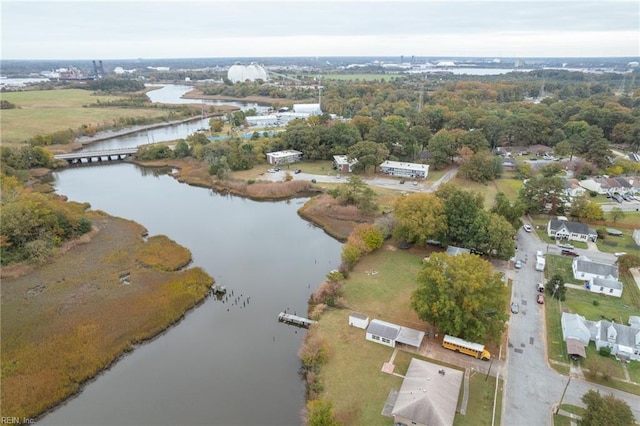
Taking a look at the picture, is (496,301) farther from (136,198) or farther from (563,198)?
(136,198)

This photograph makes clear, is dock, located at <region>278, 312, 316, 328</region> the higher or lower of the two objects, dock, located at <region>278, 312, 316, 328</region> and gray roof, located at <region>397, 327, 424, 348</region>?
the lower

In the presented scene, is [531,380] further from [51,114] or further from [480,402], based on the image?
[51,114]

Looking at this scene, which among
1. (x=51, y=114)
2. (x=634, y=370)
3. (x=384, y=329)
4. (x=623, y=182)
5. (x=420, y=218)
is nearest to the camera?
(x=634, y=370)

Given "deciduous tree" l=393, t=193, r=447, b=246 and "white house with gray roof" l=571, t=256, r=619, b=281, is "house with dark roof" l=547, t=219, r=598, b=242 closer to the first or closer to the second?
"white house with gray roof" l=571, t=256, r=619, b=281

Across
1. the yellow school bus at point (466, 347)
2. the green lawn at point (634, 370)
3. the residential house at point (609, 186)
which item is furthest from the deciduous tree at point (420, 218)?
the residential house at point (609, 186)

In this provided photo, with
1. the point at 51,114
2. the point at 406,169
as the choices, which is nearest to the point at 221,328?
the point at 406,169

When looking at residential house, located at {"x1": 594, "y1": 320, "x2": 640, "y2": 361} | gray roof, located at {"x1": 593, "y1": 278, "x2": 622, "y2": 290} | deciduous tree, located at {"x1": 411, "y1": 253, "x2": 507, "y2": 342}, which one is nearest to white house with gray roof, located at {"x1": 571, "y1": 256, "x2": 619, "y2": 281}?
gray roof, located at {"x1": 593, "y1": 278, "x2": 622, "y2": 290}

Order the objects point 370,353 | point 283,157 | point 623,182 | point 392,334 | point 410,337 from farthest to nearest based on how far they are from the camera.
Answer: point 283,157
point 623,182
point 392,334
point 410,337
point 370,353
